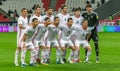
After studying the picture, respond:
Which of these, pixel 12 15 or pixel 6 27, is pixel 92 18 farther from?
pixel 12 15

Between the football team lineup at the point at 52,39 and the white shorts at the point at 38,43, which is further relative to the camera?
the white shorts at the point at 38,43

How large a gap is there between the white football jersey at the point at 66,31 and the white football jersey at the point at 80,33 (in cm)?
23

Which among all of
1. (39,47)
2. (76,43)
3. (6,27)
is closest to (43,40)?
(39,47)

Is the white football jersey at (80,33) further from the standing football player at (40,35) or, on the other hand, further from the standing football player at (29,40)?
the standing football player at (29,40)

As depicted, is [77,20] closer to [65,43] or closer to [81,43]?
[81,43]

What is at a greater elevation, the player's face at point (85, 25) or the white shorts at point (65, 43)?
the player's face at point (85, 25)

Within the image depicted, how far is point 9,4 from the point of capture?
195ft

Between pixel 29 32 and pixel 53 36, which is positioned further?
pixel 53 36

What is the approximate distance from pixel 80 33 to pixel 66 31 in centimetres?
72

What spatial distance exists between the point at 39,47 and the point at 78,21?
2092 millimetres

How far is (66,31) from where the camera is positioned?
1791cm

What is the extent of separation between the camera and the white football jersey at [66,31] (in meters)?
17.8

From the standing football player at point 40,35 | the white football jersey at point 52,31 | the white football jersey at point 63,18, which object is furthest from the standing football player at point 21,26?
the white football jersey at point 63,18

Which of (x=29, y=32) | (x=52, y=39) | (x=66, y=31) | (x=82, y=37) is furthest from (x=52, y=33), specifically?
(x=29, y=32)
